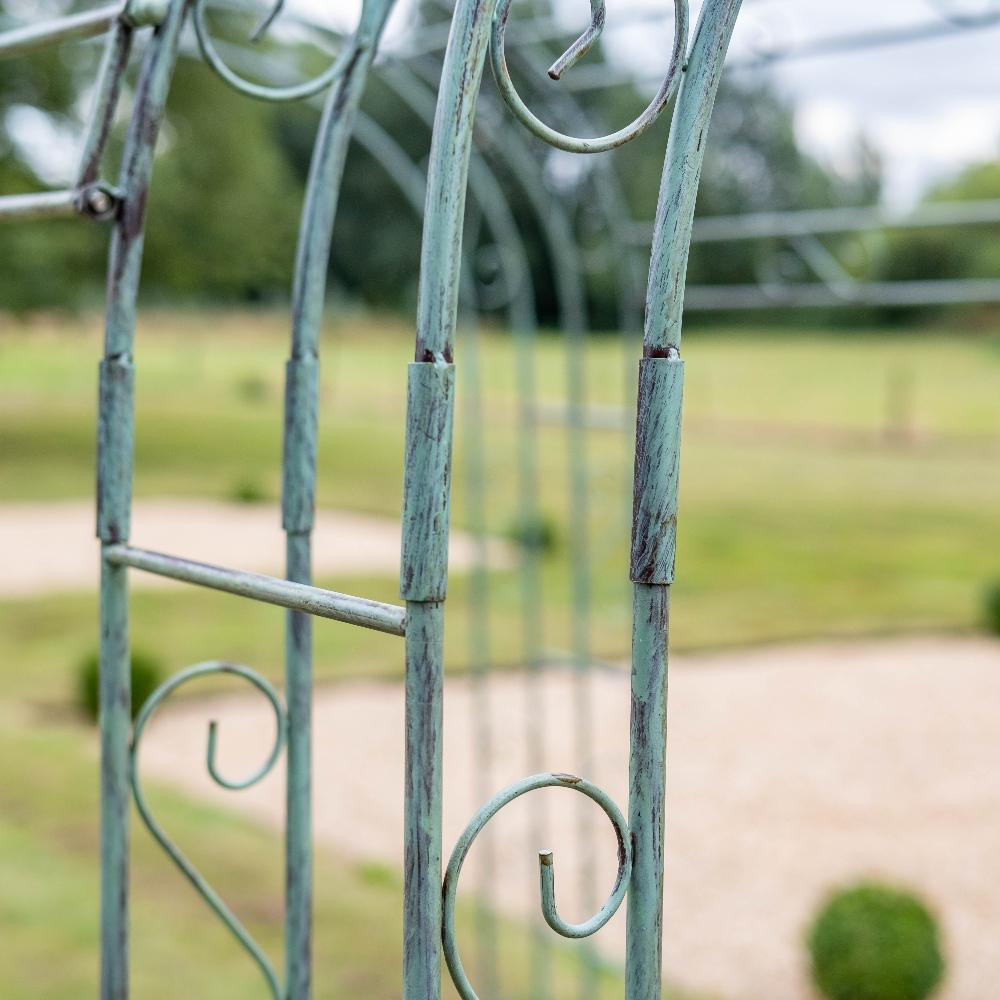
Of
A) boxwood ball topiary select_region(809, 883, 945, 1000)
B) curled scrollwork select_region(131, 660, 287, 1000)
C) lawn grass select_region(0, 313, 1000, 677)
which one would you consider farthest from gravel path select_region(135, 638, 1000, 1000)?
curled scrollwork select_region(131, 660, 287, 1000)

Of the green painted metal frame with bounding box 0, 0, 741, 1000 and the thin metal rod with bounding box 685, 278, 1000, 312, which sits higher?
the thin metal rod with bounding box 685, 278, 1000, 312

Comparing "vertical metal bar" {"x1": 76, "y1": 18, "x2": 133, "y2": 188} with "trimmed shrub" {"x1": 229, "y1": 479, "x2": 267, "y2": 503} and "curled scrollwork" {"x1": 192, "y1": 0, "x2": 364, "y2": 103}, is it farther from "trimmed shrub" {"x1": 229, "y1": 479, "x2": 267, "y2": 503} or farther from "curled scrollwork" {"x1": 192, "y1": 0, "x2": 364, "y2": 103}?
"trimmed shrub" {"x1": 229, "y1": 479, "x2": 267, "y2": 503}

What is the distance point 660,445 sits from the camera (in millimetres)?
915

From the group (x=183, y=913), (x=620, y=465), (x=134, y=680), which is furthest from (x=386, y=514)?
(x=183, y=913)

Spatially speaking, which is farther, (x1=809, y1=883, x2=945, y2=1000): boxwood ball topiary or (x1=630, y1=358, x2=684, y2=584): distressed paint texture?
(x1=809, y1=883, x2=945, y2=1000): boxwood ball topiary

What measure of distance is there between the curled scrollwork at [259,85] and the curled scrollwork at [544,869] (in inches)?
27.7

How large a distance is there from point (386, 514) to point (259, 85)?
1254 centimetres

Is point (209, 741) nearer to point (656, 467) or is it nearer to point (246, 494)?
point (656, 467)

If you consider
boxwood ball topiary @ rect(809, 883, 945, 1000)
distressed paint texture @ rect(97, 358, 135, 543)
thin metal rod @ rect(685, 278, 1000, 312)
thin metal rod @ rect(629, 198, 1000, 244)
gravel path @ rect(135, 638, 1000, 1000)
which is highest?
thin metal rod @ rect(629, 198, 1000, 244)

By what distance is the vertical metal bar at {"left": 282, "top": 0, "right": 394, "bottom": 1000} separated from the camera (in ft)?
4.44

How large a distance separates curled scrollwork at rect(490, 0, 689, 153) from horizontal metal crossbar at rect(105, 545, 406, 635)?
0.35 m

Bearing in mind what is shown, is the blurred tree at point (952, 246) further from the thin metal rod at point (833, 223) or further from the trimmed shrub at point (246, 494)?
the trimmed shrub at point (246, 494)

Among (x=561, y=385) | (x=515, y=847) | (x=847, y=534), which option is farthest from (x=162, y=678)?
(x=561, y=385)

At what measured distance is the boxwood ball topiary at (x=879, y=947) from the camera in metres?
4.12
